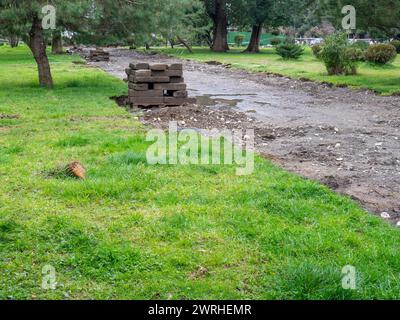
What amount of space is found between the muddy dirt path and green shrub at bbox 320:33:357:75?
2503 millimetres

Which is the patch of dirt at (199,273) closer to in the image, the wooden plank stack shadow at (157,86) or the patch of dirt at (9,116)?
the patch of dirt at (9,116)

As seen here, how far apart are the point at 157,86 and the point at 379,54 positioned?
1784 cm

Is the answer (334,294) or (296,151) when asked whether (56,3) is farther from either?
(334,294)

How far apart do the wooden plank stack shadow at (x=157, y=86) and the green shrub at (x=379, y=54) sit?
17.4 metres

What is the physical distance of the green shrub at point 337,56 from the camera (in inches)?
890

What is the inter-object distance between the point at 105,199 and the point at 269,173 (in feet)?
7.12

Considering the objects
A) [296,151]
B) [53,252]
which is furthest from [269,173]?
[53,252]

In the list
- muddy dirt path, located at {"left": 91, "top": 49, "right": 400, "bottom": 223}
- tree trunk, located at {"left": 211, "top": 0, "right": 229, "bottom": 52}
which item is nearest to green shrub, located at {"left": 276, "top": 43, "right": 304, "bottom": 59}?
tree trunk, located at {"left": 211, "top": 0, "right": 229, "bottom": 52}

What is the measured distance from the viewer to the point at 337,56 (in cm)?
2322

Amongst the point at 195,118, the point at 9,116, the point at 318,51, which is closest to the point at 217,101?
the point at 195,118

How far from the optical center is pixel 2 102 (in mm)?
14633

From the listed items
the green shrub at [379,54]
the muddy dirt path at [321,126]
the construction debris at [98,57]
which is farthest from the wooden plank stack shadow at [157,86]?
the construction debris at [98,57]
